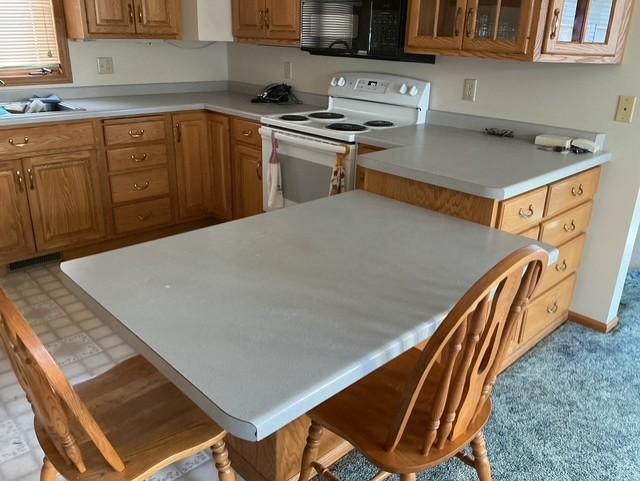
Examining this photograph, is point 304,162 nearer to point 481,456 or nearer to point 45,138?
point 45,138

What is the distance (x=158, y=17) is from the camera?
340cm

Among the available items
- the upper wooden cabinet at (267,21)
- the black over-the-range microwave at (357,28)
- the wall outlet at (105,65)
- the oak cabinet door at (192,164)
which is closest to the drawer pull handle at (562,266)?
the black over-the-range microwave at (357,28)

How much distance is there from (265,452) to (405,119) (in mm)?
1971

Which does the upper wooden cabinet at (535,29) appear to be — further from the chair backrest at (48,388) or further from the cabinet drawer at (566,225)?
the chair backrest at (48,388)

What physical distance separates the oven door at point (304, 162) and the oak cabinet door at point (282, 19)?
612 millimetres

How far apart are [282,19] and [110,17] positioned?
1030mm

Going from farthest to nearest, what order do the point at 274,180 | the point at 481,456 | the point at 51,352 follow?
the point at 274,180 < the point at 51,352 < the point at 481,456

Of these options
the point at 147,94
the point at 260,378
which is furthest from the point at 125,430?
the point at 147,94

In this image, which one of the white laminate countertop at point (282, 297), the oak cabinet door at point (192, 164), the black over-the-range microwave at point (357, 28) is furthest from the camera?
the oak cabinet door at point (192, 164)

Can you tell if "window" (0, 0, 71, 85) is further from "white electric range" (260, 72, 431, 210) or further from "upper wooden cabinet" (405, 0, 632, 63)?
Answer: "upper wooden cabinet" (405, 0, 632, 63)

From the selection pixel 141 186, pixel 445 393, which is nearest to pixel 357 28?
pixel 141 186

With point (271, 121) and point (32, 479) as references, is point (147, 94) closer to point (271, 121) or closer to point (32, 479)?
point (271, 121)

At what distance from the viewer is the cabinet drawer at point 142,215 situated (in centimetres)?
336

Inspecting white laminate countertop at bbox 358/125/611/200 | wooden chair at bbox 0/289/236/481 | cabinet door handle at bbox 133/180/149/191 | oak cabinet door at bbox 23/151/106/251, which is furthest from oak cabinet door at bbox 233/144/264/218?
wooden chair at bbox 0/289/236/481
